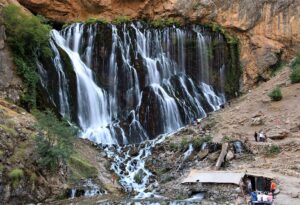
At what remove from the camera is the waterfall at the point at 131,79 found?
3659cm

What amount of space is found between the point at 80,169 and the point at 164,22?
22342mm

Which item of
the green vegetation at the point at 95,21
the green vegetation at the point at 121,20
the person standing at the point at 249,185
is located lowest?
the person standing at the point at 249,185

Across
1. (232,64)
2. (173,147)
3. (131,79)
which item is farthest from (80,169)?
(232,64)

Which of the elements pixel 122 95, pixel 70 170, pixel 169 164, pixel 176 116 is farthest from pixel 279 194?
pixel 122 95

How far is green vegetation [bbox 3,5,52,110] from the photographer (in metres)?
33.8

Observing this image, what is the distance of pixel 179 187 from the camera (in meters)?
26.5

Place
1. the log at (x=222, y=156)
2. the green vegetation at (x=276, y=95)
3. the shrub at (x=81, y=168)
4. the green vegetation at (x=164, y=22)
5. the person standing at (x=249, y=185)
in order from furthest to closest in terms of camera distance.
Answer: the green vegetation at (x=164, y=22) → the green vegetation at (x=276, y=95) → the log at (x=222, y=156) → the shrub at (x=81, y=168) → the person standing at (x=249, y=185)

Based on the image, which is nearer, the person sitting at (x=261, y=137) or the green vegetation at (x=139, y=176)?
the green vegetation at (x=139, y=176)

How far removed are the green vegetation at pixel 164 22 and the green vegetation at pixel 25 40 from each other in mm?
13382

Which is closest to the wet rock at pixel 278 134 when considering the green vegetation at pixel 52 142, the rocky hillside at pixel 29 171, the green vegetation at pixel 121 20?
the rocky hillside at pixel 29 171

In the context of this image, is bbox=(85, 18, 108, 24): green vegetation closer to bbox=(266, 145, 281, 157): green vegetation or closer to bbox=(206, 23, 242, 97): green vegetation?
bbox=(206, 23, 242, 97): green vegetation

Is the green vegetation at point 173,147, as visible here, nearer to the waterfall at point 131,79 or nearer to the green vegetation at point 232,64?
the waterfall at point 131,79

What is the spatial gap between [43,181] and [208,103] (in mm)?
20405

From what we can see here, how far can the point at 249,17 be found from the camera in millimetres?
48188
